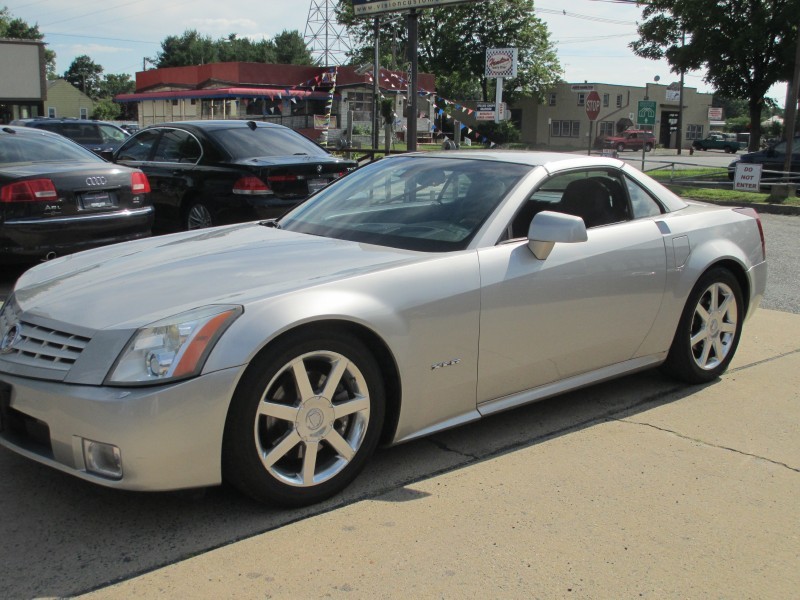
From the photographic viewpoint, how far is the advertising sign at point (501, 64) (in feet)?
95.6

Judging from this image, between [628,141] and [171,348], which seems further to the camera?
[628,141]

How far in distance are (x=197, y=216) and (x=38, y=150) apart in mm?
1836

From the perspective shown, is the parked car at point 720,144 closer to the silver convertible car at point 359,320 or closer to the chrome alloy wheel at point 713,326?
the chrome alloy wheel at point 713,326

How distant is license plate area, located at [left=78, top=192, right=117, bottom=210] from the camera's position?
24.3 ft

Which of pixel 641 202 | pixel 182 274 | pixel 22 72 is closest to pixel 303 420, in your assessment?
pixel 182 274

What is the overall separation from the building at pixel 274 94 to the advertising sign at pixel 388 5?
2653 centimetres

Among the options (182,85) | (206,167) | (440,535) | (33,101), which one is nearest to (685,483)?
(440,535)

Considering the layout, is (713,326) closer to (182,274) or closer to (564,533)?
(564,533)

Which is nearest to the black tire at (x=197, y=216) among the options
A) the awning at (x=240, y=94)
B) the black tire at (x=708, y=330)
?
the black tire at (x=708, y=330)

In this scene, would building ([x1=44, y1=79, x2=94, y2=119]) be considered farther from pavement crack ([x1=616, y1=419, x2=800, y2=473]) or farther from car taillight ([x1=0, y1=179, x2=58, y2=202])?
pavement crack ([x1=616, y1=419, x2=800, y2=473])

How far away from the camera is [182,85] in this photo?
5222 centimetres

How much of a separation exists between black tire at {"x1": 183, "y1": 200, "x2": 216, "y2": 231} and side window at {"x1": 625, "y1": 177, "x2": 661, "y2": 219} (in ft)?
17.5

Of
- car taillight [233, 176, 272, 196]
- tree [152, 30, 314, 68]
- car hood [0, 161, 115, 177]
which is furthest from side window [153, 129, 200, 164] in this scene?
tree [152, 30, 314, 68]

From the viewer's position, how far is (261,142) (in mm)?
9156
